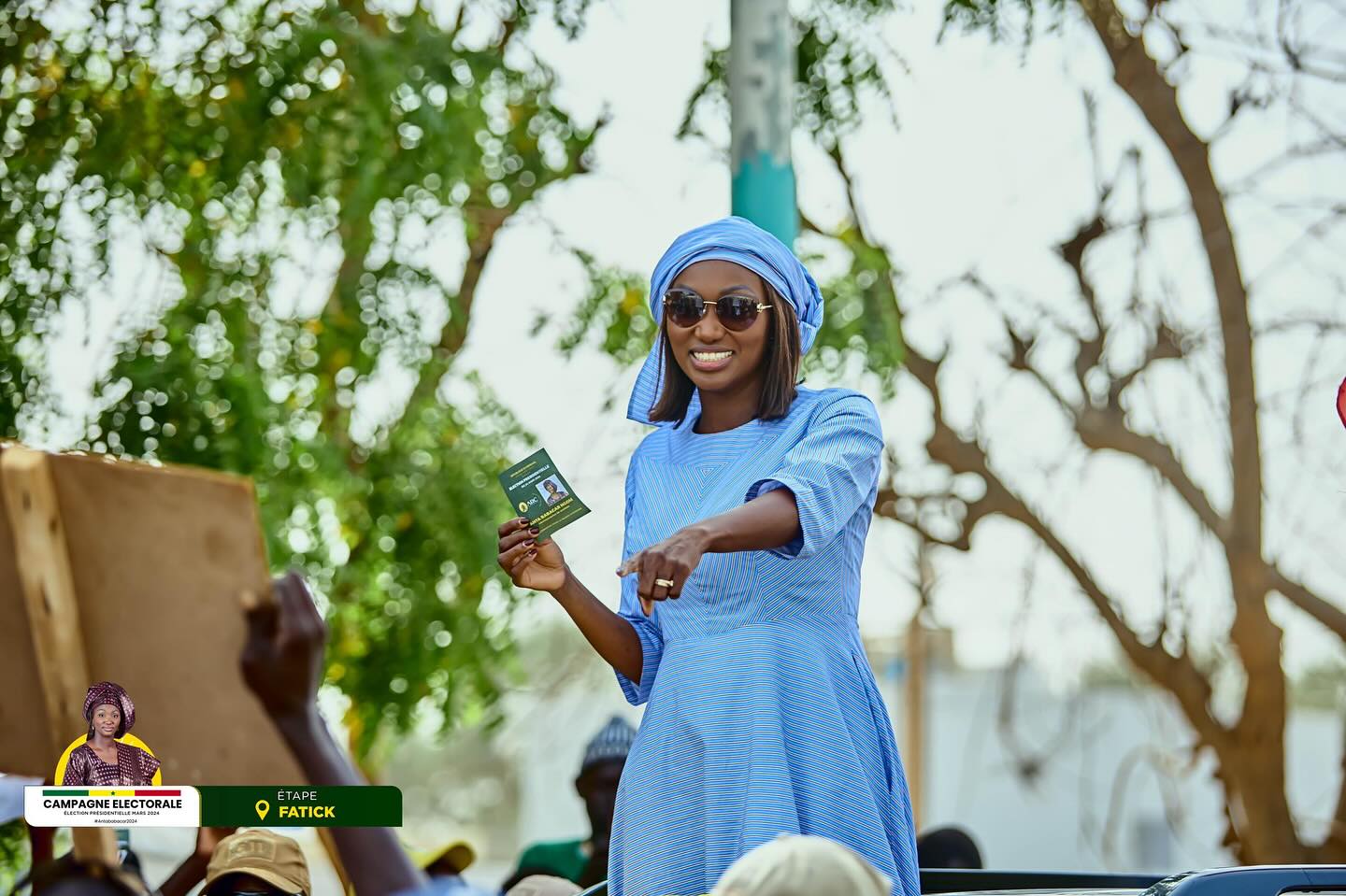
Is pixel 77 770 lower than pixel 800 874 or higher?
higher

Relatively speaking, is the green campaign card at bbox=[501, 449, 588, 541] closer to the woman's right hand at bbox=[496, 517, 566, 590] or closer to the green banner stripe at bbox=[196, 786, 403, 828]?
the woman's right hand at bbox=[496, 517, 566, 590]

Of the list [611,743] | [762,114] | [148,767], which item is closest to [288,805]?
[148,767]

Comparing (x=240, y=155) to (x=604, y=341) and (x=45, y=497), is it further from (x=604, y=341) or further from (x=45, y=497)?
(x=45, y=497)

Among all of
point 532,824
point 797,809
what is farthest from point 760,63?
point 532,824

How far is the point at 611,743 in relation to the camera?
566 centimetres

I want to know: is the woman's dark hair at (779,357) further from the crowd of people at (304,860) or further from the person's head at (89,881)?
the person's head at (89,881)

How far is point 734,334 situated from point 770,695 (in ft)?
1.99

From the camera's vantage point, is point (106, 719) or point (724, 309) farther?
point (106, 719)

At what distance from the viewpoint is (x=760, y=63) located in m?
4.16

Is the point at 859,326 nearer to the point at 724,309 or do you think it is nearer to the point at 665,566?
the point at 724,309

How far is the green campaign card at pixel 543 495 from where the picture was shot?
2.65 metres

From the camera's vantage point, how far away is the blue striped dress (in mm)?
2500

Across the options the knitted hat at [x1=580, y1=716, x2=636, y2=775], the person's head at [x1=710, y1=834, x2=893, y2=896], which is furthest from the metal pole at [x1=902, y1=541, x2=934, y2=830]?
the person's head at [x1=710, y1=834, x2=893, y2=896]

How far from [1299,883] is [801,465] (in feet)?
3.01
